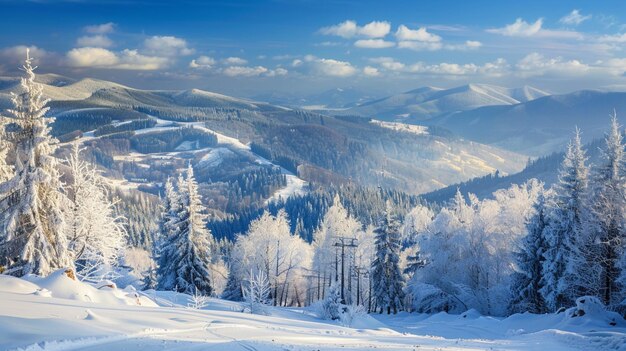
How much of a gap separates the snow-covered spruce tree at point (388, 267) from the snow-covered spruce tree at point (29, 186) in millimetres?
30306

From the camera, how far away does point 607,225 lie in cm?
2952

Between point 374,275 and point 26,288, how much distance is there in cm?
3369

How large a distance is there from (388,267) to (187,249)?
19.5m

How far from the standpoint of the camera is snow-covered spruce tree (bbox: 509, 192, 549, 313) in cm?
3525

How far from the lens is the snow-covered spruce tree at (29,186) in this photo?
22.1 metres

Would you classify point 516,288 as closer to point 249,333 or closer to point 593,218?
point 593,218

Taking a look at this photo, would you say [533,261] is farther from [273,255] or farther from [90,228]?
[90,228]

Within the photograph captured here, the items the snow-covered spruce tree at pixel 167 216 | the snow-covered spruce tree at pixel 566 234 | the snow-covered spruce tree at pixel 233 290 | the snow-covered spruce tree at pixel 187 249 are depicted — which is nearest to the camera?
the snow-covered spruce tree at pixel 566 234

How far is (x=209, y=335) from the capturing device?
13758mm

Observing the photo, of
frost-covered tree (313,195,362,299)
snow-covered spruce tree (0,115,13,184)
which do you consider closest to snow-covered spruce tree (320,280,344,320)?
frost-covered tree (313,195,362,299)

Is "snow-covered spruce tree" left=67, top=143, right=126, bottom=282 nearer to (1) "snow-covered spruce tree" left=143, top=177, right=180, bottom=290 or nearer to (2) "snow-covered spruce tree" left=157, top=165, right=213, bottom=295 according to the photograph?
(2) "snow-covered spruce tree" left=157, top=165, right=213, bottom=295

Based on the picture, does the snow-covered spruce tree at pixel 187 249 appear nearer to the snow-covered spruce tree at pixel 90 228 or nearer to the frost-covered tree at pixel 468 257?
the snow-covered spruce tree at pixel 90 228

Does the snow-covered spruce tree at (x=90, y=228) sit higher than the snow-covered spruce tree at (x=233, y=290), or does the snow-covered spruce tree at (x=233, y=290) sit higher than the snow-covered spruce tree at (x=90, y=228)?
the snow-covered spruce tree at (x=90, y=228)

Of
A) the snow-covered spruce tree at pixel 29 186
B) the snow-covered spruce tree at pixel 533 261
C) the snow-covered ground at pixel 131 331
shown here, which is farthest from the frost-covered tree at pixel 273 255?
the snow-covered ground at pixel 131 331
